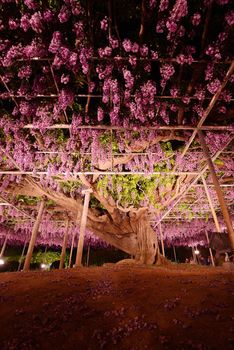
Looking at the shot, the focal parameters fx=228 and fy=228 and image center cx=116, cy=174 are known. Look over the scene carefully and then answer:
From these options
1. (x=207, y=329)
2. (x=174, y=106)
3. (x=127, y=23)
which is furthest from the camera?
(x=174, y=106)

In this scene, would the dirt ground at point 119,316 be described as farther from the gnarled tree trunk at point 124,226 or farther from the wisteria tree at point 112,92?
the gnarled tree trunk at point 124,226

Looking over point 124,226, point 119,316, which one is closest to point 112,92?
point 119,316

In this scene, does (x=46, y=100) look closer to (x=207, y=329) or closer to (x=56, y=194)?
(x=56, y=194)

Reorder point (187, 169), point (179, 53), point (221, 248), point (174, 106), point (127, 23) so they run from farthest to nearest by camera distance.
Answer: point (187, 169) < point (221, 248) < point (174, 106) < point (127, 23) < point (179, 53)

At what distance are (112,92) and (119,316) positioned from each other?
14.1 ft

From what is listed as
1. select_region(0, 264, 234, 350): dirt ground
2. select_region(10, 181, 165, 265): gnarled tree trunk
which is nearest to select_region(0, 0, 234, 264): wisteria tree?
select_region(10, 181, 165, 265): gnarled tree trunk

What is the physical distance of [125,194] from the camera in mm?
→ 8578

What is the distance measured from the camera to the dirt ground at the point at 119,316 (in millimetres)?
2248

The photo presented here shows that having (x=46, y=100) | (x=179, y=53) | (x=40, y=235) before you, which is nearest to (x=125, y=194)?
(x=46, y=100)

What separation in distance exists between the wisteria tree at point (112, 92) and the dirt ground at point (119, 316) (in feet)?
11.5

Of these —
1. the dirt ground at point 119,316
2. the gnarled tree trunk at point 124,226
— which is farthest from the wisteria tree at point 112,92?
the dirt ground at point 119,316

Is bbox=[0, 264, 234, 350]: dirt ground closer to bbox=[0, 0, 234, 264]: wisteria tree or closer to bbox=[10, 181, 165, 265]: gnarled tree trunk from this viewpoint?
bbox=[0, 0, 234, 264]: wisteria tree

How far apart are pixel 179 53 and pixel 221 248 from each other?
4832 millimetres

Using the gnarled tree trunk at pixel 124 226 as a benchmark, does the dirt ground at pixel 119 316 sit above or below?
below
